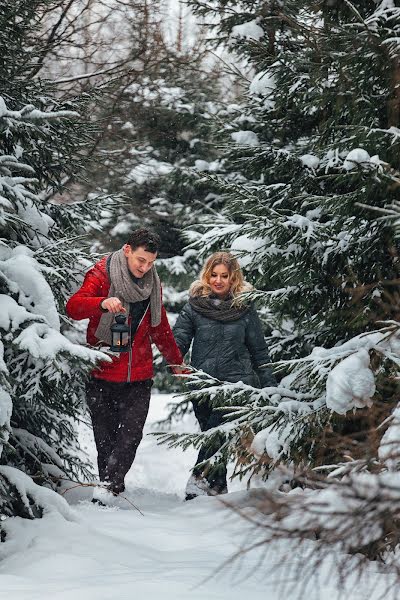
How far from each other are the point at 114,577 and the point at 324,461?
1.72 m

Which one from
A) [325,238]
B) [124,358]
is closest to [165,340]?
[124,358]

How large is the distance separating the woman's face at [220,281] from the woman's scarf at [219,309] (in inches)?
2.6

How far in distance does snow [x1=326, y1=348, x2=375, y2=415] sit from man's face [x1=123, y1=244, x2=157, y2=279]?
7.30 feet

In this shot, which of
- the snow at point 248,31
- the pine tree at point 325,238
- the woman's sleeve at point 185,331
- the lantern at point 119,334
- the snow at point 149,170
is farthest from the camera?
the snow at point 149,170

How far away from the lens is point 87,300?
5348 mm

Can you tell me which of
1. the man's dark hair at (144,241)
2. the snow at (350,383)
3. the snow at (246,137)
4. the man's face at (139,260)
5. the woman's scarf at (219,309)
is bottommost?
the snow at (350,383)

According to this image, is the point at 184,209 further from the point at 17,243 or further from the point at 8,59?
the point at 17,243

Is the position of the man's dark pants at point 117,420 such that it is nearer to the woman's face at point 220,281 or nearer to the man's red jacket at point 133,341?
the man's red jacket at point 133,341

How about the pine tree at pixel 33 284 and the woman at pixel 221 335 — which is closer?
the pine tree at pixel 33 284

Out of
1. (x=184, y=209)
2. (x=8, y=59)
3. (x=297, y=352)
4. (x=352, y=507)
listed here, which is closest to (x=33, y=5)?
(x=8, y=59)

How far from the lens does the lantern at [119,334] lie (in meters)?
5.45

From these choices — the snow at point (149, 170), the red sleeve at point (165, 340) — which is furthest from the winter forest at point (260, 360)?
the snow at point (149, 170)

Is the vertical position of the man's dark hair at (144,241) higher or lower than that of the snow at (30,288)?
higher

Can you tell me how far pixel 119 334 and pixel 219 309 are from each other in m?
1.14
